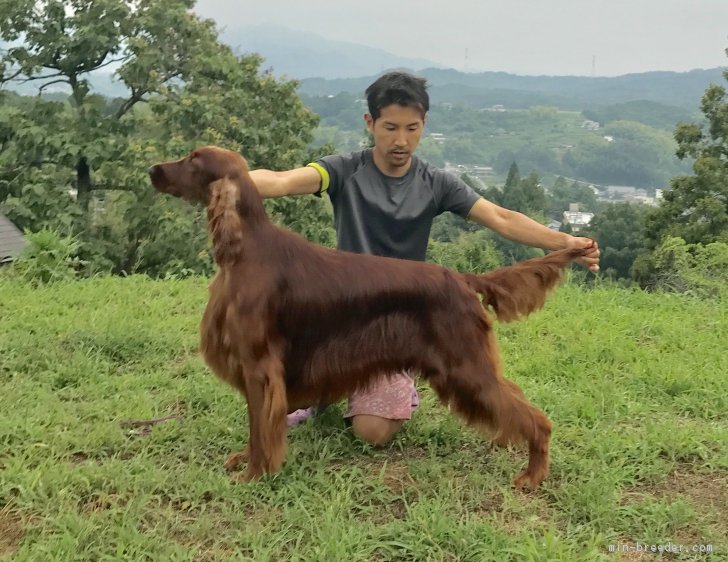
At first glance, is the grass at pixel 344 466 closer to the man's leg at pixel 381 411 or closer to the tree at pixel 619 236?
the man's leg at pixel 381 411

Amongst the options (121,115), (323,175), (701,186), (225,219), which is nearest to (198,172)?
(225,219)

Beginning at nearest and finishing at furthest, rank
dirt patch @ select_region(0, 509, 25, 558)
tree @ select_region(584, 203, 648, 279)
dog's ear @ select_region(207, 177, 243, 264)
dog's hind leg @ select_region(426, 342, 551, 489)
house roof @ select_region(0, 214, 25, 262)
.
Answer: dirt patch @ select_region(0, 509, 25, 558)
dog's ear @ select_region(207, 177, 243, 264)
dog's hind leg @ select_region(426, 342, 551, 489)
house roof @ select_region(0, 214, 25, 262)
tree @ select_region(584, 203, 648, 279)

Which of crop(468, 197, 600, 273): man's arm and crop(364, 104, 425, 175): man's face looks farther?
crop(364, 104, 425, 175): man's face

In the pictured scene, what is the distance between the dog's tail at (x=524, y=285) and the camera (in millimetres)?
2721

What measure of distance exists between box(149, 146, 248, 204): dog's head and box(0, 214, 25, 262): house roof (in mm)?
11285

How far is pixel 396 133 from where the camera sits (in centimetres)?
299

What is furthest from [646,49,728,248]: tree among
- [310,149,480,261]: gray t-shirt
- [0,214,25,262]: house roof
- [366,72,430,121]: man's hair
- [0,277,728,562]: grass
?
[366,72,430,121]: man's hair

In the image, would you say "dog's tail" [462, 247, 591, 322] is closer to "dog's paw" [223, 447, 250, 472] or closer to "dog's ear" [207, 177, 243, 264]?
"dog's ear" [207, 177, 243, 264]

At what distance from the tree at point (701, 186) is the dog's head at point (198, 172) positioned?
17.0m

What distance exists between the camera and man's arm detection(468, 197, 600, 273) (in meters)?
2.81

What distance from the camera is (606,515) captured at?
2.47 meters

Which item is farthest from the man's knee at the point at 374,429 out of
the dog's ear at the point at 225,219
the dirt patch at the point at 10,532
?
the dirt patch at the point at 10,532

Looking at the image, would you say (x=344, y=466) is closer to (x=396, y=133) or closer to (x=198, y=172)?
(x=198, y=172)

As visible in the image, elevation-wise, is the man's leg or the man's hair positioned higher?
the man's hair
